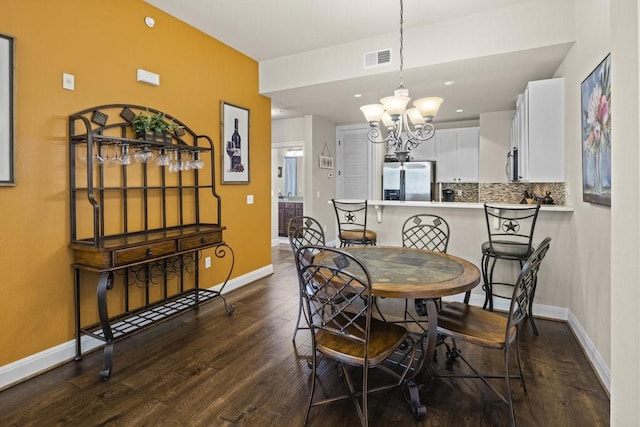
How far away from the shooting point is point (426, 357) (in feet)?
6.48

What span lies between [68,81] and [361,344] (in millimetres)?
2761

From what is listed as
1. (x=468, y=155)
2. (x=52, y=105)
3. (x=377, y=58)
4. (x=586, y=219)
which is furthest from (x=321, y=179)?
(x=52, y=105)

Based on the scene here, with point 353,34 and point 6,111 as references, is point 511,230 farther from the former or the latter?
point 6,111

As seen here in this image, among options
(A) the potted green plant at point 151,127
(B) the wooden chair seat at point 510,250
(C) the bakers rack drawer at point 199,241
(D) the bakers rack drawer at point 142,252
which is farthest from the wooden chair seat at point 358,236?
(A) the potted green plant at point 151,127

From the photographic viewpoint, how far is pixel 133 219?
3.01m

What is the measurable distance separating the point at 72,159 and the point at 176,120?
3.50 ft

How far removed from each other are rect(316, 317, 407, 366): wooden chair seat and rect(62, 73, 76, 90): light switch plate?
8.29 ft

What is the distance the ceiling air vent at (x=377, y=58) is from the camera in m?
3.62

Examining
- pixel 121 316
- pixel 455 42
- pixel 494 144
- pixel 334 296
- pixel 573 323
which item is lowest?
pixel 573 323

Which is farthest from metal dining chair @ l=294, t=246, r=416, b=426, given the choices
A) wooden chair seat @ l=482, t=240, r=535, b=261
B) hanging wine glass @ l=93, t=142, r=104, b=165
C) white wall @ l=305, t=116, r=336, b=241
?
white wall @ l=305, t=116, r=336, b=241

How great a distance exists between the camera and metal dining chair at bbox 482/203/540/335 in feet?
9.96

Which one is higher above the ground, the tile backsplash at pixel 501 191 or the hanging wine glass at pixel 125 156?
the hanging wine glass at pixel 125 156

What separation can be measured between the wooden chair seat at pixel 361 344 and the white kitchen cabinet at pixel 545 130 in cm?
252

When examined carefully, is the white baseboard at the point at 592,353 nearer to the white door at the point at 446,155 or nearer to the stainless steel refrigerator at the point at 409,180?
the stainless steel refrigerator at the point at 409,180
